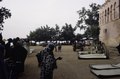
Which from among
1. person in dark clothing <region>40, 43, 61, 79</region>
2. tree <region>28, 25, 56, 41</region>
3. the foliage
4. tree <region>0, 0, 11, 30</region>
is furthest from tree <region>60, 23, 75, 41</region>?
person in dark clothing <region>40, 43, 61, 79</region>

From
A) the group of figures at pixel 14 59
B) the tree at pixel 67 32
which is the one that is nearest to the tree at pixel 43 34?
the tree at pixel 67 32

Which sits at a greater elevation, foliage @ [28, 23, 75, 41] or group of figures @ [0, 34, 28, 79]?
foliage @ [28, 23, 75, 41]

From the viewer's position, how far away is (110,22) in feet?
169

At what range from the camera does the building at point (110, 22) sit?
154 ft

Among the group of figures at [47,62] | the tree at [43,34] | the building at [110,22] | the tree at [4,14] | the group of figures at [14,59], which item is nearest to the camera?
the group of figures at [47,62]

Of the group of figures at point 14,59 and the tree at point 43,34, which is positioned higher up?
the tree at point 43,34

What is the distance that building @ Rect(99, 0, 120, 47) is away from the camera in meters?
47.0

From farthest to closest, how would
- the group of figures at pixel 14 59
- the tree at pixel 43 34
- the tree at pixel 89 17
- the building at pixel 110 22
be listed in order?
the tree at pixel 43 34
the tree at pixel 89 17
the building at pixel 110 22
the group of figures at pixel 14 59

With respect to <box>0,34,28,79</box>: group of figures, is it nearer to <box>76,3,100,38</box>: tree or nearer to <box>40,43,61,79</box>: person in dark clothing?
<box>40,43,61,79</box>: person in dark clothing

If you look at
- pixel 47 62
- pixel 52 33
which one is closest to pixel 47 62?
pixel 47 62

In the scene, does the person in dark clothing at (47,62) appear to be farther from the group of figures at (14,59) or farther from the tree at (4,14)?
the tree at (4,14)

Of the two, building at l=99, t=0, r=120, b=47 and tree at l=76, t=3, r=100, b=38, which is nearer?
building at l=99, t=0, r=120, b=47

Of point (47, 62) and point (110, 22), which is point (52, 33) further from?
point (47, 62)

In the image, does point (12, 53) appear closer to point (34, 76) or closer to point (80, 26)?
point (34, 76)
